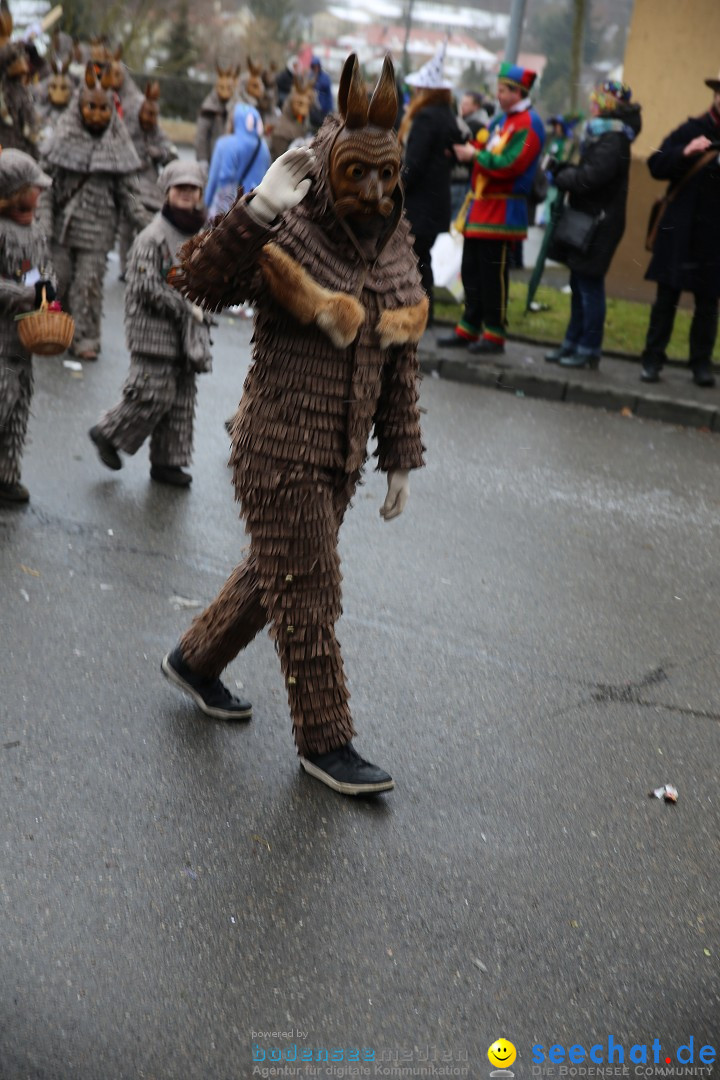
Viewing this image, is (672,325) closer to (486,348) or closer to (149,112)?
(486,348)

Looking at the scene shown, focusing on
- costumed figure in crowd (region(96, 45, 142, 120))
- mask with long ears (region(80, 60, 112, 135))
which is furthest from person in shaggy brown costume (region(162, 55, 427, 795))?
costumed figure in crowd (region(96, 45, 142, 120))

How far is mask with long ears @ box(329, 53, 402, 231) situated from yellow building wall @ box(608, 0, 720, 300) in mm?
10800

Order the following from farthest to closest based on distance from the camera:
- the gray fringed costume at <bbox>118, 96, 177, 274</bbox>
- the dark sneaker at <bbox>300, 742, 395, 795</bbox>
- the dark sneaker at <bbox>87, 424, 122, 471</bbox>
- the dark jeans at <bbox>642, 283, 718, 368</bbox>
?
the gray fringed costume at <bbox>118, 96, 177, 274</bbox> < the dark jeans at <bbox>642, 283, 718, 368</bbox> < the dark sneaker at <bbox>87, 424, 122, 471</bbox> < the dark sneaker at <bbox>300, 742, 395, 795</bbox>

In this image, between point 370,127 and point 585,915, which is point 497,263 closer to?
point 370,127

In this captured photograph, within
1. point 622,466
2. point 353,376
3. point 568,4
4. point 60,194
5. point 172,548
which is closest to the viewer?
point 353,376

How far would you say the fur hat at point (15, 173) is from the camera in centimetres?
585

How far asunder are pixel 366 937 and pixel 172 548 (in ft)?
9.60

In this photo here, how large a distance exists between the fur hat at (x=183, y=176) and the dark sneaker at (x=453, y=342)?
444 cm

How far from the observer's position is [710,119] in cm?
939

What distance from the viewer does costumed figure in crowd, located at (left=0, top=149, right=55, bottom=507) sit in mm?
5871

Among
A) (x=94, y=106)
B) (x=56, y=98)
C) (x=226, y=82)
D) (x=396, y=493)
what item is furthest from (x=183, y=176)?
(x=226, y=82)

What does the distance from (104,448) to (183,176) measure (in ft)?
4.78

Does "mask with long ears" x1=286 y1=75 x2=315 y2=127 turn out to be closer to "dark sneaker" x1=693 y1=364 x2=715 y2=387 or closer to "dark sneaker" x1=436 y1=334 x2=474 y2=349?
"dark sneaker" x1=436 y1=334 x2=474 y2=349

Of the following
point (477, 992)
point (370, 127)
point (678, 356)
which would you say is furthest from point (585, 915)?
point (678, 356)
